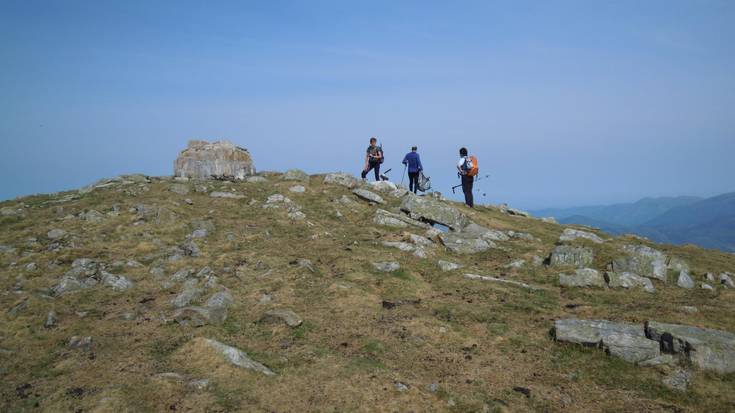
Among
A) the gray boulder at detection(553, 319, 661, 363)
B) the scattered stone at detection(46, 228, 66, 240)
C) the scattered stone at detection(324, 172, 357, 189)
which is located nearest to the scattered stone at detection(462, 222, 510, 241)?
the scattered stone at detection(324, 172, 357, 189)

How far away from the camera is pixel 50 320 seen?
14336 mm

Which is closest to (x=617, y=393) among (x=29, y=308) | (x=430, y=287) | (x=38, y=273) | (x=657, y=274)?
(x=430, y=287)

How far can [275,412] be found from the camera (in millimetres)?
9820

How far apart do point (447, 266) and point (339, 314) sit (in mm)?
6682

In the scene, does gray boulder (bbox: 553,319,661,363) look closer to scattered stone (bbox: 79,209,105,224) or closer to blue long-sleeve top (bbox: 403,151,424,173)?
blue long-sleeve top (bbox: 403,151,424,173)

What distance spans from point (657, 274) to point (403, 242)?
451 inches

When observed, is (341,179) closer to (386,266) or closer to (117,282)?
(386,266)

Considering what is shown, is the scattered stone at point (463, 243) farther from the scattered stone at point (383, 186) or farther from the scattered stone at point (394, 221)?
the scattered stone at point (383, 186)

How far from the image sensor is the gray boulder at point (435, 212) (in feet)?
86.8

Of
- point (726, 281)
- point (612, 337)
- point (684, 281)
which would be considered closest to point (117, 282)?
point (612, 337)

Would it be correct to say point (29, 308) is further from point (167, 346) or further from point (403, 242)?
point (403, 242)

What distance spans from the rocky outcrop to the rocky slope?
713 centimetres

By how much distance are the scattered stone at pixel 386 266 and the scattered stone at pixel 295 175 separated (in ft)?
52.9

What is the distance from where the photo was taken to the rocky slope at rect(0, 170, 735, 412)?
422 inches
